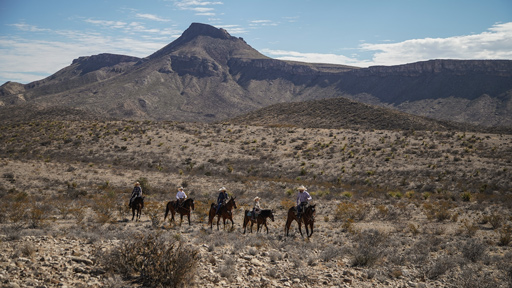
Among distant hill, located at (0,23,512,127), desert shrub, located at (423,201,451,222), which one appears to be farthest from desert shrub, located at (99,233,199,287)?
distant hill, located at (0,23,512,127)

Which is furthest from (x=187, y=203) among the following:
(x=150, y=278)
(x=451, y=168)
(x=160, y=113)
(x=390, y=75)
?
(x=390, y=75)

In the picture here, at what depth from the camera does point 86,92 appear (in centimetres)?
15875

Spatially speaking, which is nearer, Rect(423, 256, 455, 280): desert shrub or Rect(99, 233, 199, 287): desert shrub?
Rect(99, 233, 199, 287): desert shrub

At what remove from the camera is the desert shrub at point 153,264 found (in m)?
7.97

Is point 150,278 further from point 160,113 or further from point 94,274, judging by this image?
point 160,113

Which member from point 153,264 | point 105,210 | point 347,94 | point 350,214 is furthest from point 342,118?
point 347,94

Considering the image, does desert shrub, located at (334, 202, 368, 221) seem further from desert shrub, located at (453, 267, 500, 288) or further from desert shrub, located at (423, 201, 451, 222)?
desert shrub, located at (453, 267, 500, 288)

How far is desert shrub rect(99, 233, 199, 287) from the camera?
7969 mm

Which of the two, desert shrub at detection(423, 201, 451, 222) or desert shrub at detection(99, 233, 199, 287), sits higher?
desert shrub at detection(99, 233, 199, 287)

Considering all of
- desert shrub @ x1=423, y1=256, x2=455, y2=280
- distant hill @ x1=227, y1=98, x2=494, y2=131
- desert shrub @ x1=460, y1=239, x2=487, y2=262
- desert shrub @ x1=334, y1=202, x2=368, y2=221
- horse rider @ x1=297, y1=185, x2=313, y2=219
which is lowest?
desert shrub @ x1=334, y1=202, x2=368, y2=221

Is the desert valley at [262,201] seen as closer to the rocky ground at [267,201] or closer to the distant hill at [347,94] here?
the rocky ground at [267,201]

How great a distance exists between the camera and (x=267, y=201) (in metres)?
25.5

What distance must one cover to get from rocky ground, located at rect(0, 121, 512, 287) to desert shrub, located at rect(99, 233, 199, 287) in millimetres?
108

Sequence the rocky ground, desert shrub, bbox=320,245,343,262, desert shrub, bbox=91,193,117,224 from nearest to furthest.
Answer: the rocky ground, desert shrub, bbox=320,245,343,262, desert shrub, bbox=91,193,117,224
